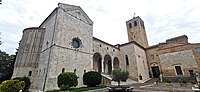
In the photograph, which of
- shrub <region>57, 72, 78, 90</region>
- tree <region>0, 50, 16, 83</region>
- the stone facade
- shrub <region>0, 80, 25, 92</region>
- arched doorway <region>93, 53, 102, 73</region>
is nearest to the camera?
shrub <region>0, 80, 25, 92</region>

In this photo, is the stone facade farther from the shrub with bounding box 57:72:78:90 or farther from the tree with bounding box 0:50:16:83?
the tree with bounding box 0:50:16:83

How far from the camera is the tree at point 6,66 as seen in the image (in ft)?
78.9

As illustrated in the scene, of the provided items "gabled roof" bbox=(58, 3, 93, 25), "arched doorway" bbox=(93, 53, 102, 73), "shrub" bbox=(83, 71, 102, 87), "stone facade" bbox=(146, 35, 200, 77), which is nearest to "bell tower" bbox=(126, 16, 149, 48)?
"stone facade" bbox=(146, 35, 200, 77)

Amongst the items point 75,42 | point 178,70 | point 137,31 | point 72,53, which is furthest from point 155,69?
point 72,53

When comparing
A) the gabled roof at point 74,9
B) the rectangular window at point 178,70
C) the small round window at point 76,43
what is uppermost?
the gabled roof at point 74,9

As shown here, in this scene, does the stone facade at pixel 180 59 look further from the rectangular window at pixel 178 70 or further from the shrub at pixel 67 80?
the shrub at pixel 67 80

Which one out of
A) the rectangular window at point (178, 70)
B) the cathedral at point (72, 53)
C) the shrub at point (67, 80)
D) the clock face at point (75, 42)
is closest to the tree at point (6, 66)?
the cathedral at point (72, 53)

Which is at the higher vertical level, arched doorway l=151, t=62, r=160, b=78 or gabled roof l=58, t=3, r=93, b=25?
gabled roof l=58, t=3, r=93, b=25

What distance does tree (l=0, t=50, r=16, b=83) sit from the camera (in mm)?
24044

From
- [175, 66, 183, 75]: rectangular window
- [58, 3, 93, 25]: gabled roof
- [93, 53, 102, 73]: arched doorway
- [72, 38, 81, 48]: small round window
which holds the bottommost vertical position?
[175, 66, 183, 75]: rectangular window

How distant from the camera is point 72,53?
676 inches

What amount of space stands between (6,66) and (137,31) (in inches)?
1549

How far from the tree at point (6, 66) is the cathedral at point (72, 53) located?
10.2 meters

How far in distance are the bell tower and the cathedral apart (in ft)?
40.7
